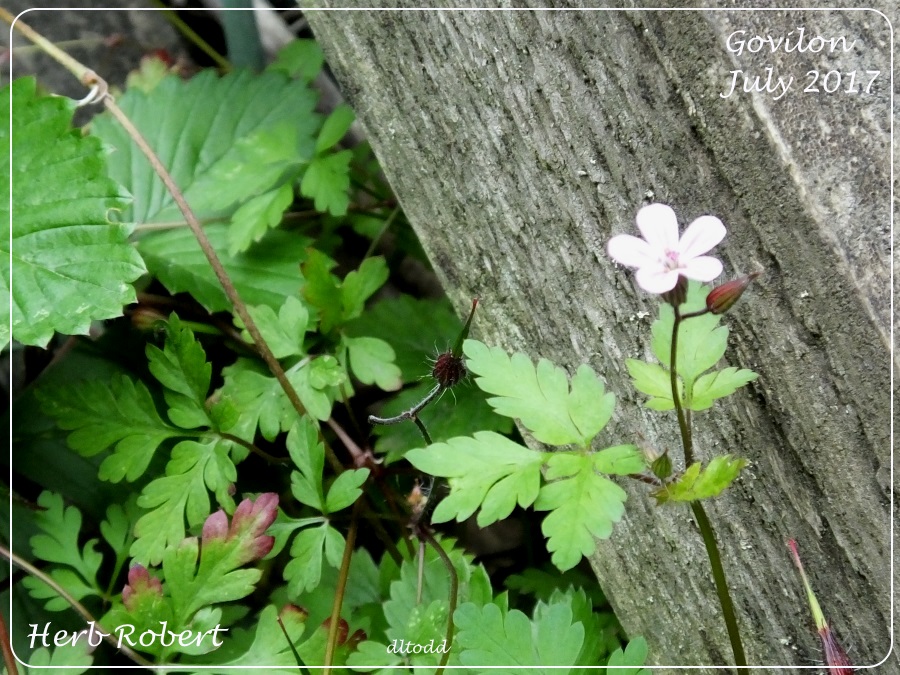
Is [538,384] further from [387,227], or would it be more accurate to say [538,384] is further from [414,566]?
[387,227]

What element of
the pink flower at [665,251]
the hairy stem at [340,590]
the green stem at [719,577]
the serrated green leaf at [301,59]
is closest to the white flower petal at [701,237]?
the pink flower at [665,251]

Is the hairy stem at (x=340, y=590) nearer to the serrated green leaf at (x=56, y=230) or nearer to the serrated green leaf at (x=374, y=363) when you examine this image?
the serrated green leaf at (x=374, y=363)

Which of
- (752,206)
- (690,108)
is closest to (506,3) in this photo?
(690,108)

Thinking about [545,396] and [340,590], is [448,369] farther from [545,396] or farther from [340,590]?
[340,590]

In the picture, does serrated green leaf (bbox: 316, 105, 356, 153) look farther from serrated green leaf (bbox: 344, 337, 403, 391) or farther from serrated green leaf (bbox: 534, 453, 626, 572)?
serrated green leaf (bbox: 534, 453, 626, 572)

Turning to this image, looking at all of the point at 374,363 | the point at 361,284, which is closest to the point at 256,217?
the point at 361,284

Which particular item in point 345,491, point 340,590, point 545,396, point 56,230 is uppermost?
point 56,230
